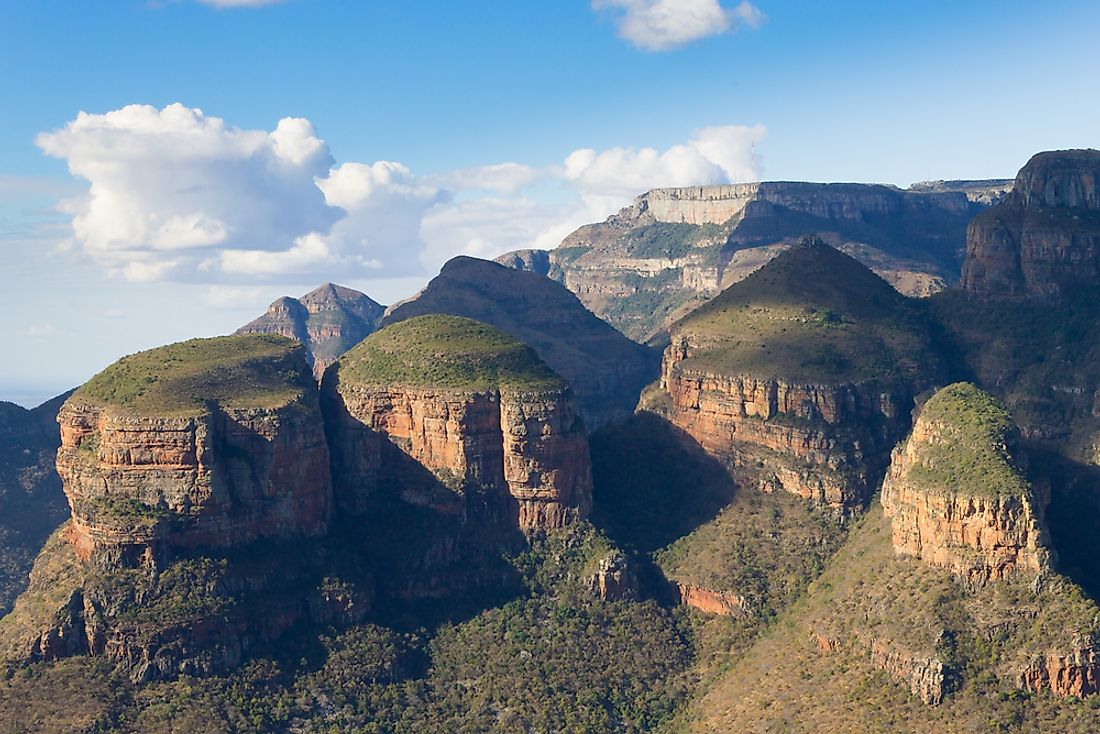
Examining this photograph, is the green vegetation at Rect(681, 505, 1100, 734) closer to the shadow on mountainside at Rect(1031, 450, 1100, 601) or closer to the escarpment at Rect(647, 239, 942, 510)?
the shadow on mountainside at Rect(1031, 450, 1100, 601)

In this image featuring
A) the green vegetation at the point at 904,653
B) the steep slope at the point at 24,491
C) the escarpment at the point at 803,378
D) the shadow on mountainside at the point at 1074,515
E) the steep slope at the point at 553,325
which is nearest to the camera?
the green vegetation at the point at 904,653

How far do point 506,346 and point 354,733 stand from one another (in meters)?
30.3

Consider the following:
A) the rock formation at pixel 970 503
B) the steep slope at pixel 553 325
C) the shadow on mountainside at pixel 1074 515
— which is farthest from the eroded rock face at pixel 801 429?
the steep slope at pixel 553 325

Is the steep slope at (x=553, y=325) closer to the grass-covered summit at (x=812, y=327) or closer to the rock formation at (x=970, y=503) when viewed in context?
the grass-covered summit at (x=812, y=327)

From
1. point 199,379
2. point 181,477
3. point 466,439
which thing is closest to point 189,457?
point 181,477

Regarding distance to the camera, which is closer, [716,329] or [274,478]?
[274,478]

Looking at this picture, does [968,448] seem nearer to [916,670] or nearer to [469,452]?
[916,670]

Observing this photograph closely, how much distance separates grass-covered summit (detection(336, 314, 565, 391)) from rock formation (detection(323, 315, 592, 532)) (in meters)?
0.12

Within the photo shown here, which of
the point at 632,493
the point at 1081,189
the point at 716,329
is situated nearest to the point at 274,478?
the point at 632,493

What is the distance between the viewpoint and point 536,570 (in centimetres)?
9212

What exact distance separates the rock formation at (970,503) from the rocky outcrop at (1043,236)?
40097 mm

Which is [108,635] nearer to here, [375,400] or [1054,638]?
[375,400]

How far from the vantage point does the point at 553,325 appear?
166375 millimetres

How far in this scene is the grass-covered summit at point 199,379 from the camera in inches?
3248
